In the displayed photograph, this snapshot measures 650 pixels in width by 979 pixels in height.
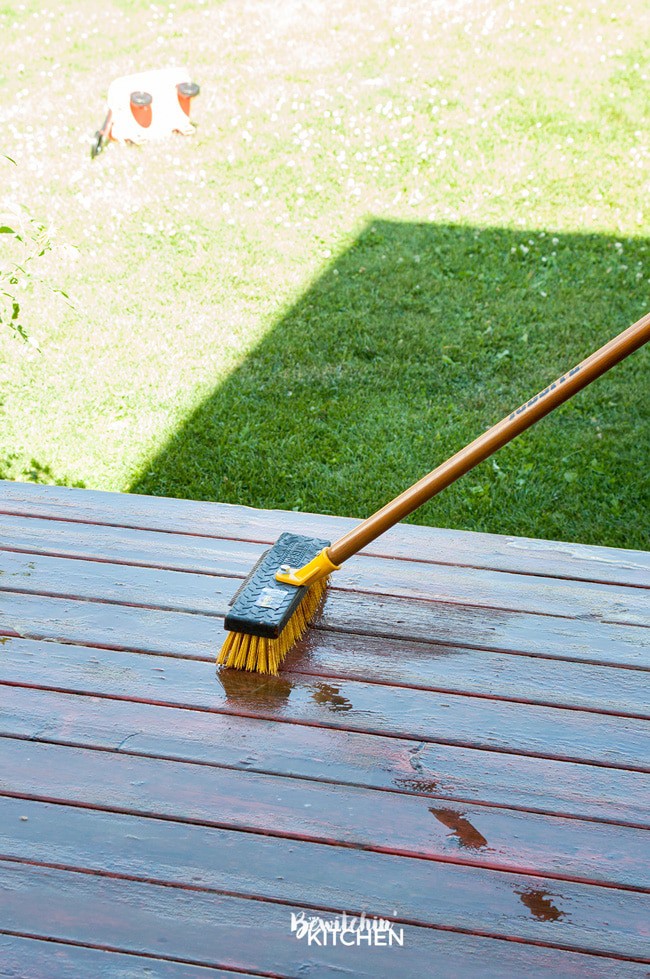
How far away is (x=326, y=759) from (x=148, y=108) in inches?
203

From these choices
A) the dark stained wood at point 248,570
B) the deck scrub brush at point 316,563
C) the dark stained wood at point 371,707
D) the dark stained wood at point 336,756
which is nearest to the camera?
the dark stained wood at point 336,756

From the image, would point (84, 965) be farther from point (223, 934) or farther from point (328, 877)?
point (328, 877)

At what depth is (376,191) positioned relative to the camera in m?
5.64

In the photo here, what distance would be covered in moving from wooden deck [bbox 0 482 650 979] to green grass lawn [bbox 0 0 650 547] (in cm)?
105

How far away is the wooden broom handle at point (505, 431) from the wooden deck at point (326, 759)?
221mm

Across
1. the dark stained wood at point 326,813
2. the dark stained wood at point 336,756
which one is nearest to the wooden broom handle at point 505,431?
the dark stained wood at point 336,756

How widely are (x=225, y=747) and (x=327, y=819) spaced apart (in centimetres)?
24

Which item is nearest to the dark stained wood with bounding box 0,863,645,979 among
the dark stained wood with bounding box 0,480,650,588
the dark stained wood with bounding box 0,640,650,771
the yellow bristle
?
the dark stained wood with bounding box 0,640,650,771

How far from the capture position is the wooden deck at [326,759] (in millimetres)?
1509

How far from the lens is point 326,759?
1.83 m

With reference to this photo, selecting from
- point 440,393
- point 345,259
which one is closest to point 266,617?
point 440,393

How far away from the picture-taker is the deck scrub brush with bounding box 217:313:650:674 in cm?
198

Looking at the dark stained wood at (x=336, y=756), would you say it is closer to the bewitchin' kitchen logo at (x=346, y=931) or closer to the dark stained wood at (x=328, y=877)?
the dark stained wood at (x=328, y=877)

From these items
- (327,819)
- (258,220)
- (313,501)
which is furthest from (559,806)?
(258,220)
